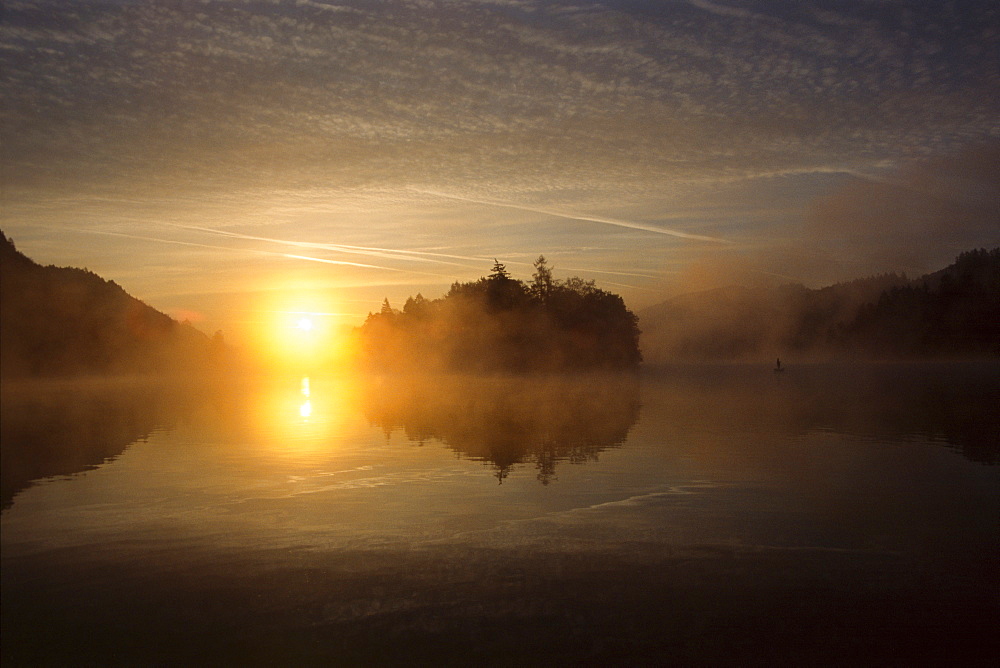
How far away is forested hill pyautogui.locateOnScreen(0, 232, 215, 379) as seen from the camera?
145387mm

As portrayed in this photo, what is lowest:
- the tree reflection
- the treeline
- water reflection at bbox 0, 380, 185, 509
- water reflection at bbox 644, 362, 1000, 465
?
water reflection at bbox 644, 362, 1000, 465

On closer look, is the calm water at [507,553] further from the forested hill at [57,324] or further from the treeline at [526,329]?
the forested hill at [57,324]

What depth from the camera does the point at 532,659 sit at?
10305mm

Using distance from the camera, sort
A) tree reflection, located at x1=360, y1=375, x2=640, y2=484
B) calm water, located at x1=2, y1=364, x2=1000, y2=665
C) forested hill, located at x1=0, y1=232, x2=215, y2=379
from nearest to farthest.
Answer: calm water, located at x1=2, y1=364, x2=1000, y2=665 < tree reflection, located at x1=360, y1=375, x2=640, y2=484 < forested hill, located at x1=0, y1=232, x2=215, y2=379

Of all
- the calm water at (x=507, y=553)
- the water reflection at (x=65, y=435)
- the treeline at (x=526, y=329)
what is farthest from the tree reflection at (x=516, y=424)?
the treeline at (x=526, y=329)

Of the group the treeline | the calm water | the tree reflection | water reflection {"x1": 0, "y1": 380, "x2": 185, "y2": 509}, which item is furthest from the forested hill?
the calm water

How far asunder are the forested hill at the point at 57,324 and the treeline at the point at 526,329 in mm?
71058

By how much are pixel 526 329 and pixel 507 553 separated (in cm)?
13272

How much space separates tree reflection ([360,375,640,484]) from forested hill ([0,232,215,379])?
11476 centimetres

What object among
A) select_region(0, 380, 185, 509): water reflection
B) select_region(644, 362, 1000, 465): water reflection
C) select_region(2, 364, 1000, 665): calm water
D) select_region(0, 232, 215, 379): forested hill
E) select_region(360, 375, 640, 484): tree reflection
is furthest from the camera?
select_region(0, 232, 215, 379): forested hill

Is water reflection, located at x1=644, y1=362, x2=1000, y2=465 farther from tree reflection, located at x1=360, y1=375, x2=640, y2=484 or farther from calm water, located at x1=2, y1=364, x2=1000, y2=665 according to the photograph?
tree reflection, located at x1=360, y1=375, x2=640, y2=484

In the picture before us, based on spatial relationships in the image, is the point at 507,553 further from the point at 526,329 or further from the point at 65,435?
the point at 526,329

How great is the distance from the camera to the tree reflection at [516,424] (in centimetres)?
2830

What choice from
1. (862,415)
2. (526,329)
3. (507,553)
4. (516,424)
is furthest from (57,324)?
(507,553)
